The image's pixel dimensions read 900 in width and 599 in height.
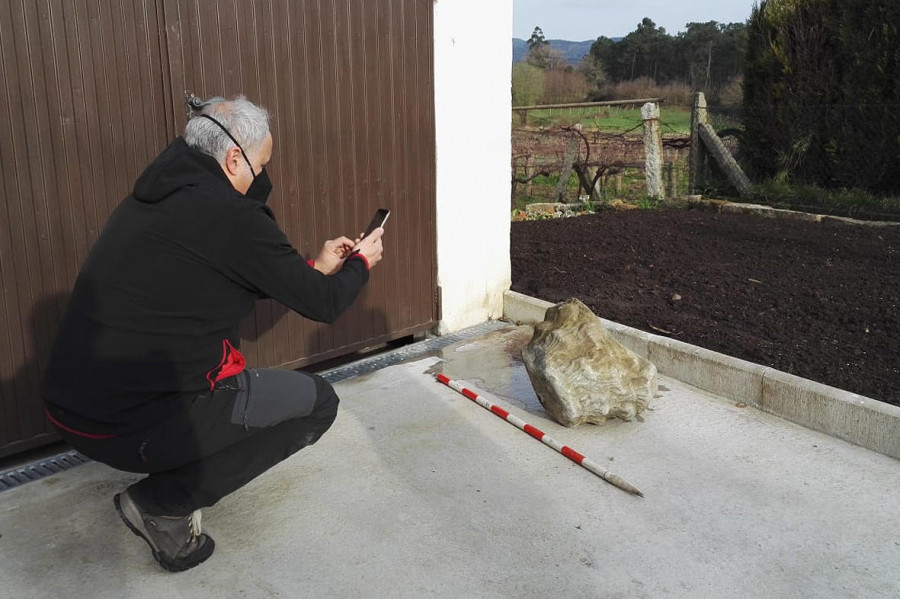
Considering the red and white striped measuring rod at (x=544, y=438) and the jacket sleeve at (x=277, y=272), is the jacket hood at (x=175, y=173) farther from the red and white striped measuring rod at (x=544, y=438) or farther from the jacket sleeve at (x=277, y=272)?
the red and white striped measuring rod at (x=544, y=438)

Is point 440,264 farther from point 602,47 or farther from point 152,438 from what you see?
point 602,47

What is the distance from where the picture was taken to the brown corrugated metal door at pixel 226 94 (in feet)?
12.1

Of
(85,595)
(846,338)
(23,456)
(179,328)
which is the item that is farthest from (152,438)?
(846,338)

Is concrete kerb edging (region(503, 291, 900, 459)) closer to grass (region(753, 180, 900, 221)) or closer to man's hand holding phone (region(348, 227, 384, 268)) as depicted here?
man's hand holding phone (region(348, 227, 384, 268))

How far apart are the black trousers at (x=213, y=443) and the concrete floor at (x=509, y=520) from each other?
350 mm

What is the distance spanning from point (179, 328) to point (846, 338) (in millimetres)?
4169

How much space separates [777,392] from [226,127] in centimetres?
320

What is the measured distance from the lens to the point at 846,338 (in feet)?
16.6

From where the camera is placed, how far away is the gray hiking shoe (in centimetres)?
295

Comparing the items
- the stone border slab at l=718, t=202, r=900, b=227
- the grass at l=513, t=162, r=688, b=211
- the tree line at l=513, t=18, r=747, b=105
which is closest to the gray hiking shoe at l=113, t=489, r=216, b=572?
the stone border slab at l=718, t=202, r=900, b=227

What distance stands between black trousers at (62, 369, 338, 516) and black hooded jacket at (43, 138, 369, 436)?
7cm

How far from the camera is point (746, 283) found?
20.9 feet

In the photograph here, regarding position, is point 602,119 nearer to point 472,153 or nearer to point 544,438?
point 472,153

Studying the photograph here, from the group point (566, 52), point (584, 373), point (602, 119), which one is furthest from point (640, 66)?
point (584, 373)
